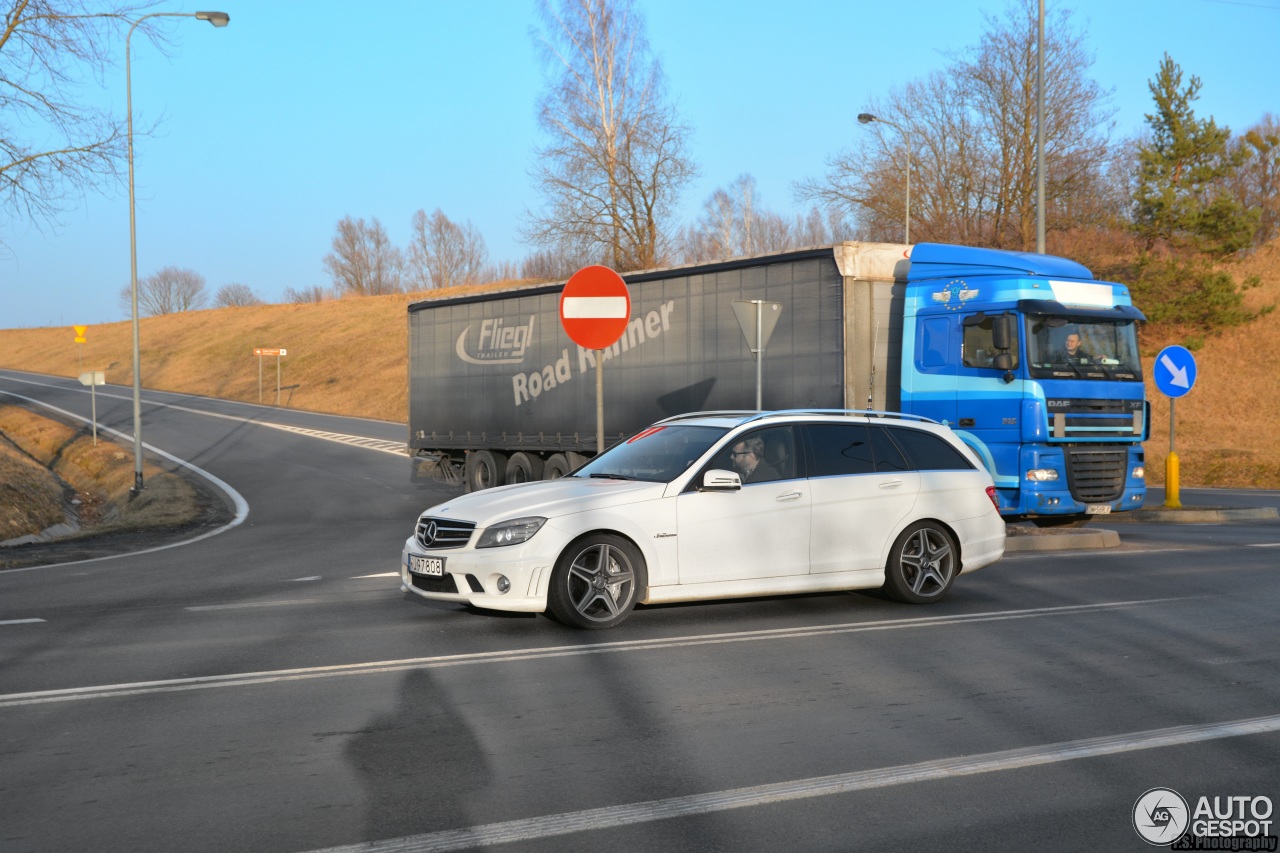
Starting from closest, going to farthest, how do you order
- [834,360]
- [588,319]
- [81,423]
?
[588,319], [834,360], [81,423]

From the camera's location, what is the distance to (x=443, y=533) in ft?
27.8

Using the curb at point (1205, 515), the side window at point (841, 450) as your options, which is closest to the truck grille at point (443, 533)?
the side window at point (841, 450)

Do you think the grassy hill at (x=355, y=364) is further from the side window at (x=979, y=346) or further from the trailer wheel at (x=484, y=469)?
the trailer wheel at (x=484, y=469)

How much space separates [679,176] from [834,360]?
23.4 meters

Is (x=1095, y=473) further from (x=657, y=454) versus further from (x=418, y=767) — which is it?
(x=418, y=767)

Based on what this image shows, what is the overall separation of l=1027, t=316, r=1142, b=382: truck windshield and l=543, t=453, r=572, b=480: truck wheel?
300 inches

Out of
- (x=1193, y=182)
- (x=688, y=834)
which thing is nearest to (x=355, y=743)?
(x=688, y=834)

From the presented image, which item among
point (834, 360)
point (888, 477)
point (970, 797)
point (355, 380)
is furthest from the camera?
point (355, 380)

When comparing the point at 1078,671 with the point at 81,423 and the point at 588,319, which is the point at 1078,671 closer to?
the point at 588,319

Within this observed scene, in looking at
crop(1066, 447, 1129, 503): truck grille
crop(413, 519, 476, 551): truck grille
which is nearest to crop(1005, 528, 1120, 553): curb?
crop(1066, 447, 1129, 503): truck grille

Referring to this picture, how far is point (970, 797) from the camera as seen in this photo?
4.68 m

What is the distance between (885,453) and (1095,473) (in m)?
5.38

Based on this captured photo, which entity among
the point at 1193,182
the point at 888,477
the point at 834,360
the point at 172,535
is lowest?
the point at 172,535

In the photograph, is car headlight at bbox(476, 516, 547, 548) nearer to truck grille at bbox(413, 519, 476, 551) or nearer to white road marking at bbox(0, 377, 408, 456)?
truck grille at bbox(413, 519, 476, 551)
